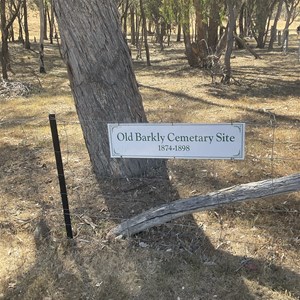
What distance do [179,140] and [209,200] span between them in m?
0.65

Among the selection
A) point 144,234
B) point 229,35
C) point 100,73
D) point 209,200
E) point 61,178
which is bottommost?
point 144,234

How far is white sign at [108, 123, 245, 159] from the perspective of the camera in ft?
9.62

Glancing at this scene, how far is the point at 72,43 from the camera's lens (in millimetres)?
4129

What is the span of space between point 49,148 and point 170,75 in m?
8.99

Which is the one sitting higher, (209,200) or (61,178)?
(61,178)

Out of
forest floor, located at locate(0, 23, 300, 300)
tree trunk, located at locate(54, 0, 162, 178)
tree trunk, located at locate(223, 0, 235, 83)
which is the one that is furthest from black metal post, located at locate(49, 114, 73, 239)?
tree trunk, located at locate(223, 0, 235, 83)

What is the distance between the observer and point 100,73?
4.21m

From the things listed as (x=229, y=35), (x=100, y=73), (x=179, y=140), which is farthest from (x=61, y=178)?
(x=229, y=35)

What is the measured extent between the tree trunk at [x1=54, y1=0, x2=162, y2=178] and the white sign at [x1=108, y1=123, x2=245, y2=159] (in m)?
1.15

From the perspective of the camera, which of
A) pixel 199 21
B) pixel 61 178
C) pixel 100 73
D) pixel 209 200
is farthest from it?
pixel 199 21

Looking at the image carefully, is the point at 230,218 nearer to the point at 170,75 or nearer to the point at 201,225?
the point at 201,225

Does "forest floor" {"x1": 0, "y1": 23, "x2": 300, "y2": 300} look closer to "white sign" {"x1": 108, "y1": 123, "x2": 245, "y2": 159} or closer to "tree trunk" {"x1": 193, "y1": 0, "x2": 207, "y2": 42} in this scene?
"white sign" {"x1": 108, "y1": 123, "x2": 245, "y2": 159}

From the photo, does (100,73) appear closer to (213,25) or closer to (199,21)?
(199,21)

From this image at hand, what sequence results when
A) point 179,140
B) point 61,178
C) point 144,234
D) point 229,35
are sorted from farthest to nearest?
point 229,35, point 144,234, point 61,178, point 179,140
